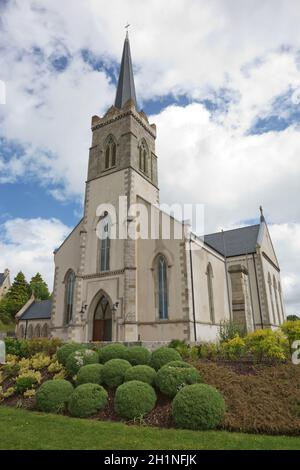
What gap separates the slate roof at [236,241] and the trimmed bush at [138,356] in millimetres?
16870

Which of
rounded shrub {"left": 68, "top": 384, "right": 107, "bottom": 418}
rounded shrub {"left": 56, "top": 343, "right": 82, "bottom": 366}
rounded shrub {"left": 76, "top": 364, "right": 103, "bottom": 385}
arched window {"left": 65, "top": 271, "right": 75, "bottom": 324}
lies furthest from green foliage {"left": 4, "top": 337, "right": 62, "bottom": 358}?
arched window {"left": 65, "top": 271, "right": 75, "bottom": 324}

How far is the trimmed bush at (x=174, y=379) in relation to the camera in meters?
9.10

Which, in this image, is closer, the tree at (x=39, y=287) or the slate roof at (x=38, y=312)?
the slate roof at (x=38, y=312)

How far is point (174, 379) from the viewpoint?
923cm

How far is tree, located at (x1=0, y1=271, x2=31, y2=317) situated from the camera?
54469 mm

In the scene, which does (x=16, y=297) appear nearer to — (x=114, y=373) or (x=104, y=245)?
(x=104, y=245)

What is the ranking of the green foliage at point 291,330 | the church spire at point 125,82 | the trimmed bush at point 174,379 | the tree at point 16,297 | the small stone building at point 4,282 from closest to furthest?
the trimmed bush at point 174,379
the green foliage at point 291,330
the church spire at point 125,82
the tree at point 16,297
the small stone building at point 4,282

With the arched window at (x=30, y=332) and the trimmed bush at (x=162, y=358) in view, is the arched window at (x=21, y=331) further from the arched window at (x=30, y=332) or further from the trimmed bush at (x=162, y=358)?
the trimmed bush at (x=162, y=358)

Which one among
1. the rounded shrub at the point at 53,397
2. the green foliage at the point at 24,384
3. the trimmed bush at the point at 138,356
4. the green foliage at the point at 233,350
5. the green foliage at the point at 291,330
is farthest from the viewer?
the green foliage at the point at 291,330

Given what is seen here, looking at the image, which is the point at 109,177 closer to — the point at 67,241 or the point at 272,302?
the point at 67,241

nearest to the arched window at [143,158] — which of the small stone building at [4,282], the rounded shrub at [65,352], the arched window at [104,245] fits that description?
the arched window at [104,245]

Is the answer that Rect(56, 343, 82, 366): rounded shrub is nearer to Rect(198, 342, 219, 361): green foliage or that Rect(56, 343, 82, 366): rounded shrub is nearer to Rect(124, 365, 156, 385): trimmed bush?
Rect(124, 365, 156, 385): trimmed bush

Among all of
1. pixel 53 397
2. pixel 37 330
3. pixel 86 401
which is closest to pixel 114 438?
pixel 86 401

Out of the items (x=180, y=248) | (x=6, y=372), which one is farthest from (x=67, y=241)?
(x=6, y=372)
